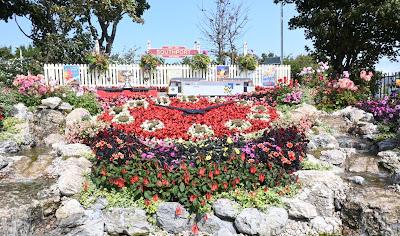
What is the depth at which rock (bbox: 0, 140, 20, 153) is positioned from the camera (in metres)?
6.90

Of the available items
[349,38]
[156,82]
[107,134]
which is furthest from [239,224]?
[349,38]

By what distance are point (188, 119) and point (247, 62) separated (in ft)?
21.8

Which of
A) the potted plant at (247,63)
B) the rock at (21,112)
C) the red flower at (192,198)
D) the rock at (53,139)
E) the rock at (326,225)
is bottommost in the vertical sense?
the rock at (326,225)

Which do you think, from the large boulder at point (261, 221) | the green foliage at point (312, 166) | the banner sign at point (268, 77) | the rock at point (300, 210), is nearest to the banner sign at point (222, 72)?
the banner sign at point (268, 77)

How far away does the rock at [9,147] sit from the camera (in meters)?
6.90

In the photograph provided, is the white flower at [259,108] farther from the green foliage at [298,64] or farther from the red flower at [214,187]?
the green foliage at [298,64]

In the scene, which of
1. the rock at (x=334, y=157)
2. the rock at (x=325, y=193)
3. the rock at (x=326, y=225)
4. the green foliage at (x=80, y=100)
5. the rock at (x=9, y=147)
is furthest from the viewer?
the green foliage at (x=80, y=100)

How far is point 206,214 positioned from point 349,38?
12.9m

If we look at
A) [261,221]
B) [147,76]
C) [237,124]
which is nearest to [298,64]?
[147,76]

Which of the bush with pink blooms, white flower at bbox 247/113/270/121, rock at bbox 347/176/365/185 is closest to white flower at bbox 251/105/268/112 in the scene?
white flower at bbox 247/113/270/121

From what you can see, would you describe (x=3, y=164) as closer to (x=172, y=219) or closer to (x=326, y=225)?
(x=172, y=219)

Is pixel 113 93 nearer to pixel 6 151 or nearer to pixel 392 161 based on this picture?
pixel 6 151

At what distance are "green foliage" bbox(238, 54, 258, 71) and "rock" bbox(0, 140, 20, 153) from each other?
9231mm

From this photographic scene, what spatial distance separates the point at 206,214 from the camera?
4.36 meters
